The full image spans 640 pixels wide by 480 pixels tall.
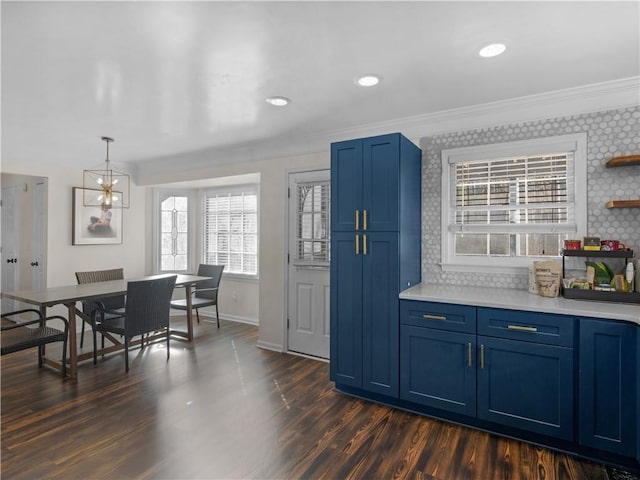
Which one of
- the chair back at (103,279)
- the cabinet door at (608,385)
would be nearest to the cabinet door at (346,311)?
the cabinet door at (608,385)

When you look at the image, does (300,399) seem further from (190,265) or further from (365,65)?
(190,265)

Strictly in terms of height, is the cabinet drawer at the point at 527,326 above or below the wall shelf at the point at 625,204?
below

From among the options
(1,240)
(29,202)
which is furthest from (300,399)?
(1,240)

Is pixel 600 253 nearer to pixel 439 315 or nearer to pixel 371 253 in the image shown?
pixel 439 315

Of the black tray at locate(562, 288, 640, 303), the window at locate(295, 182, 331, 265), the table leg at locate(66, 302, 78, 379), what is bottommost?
the table leg at locate(66, 302, 78, 379)

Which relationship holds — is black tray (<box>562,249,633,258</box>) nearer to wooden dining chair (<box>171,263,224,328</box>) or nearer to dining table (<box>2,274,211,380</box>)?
dining table (<box>2,274,211,380</box>)

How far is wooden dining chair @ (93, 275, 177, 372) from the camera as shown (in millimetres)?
3508

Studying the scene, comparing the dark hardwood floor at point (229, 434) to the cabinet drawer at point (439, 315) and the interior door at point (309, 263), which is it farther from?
the cabinet drawer at point (439, 315)

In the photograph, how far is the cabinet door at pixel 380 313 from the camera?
275cm

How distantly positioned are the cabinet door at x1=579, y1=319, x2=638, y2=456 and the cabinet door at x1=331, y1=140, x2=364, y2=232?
168cm

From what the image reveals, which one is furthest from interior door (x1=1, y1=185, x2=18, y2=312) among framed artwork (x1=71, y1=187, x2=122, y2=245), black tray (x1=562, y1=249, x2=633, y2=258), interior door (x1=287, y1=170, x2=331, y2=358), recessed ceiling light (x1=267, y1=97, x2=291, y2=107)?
black tray (x1=562, y1=249, x2=633, y2=258)

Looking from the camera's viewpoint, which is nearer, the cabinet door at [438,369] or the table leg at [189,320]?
the cabinet door at [438,369]

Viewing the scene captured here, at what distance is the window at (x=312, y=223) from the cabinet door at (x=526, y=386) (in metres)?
1.90

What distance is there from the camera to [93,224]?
5.19 m
